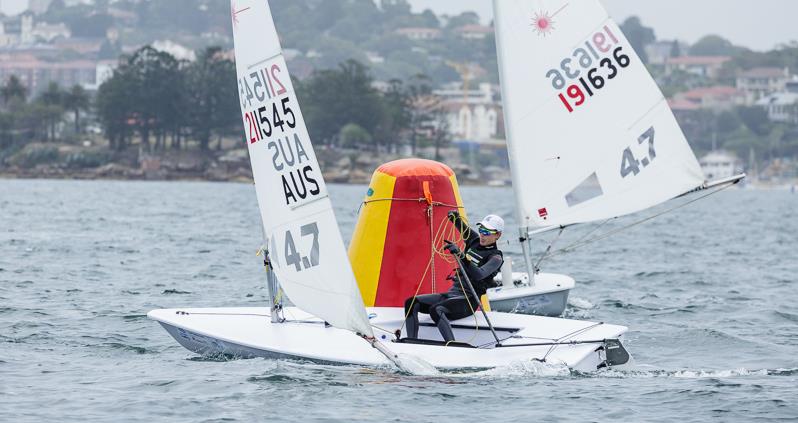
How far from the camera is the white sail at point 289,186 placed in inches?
495

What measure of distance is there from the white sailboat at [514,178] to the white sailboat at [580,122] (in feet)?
0.05

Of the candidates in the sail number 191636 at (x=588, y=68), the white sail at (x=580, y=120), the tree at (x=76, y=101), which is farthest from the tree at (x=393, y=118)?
the sail number 191636 at (x=588, y=68)

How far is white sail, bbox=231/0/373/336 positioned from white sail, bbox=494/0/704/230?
14.7 ft

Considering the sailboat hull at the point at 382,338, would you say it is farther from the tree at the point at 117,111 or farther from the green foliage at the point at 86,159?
the tree at the point at 117,111

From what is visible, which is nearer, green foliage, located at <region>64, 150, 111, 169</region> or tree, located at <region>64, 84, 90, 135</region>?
green foliage, located at <region>64, 150, 111, 169</region>

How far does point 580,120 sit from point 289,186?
4.94m

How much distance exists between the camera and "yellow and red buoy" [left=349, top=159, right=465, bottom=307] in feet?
46.2

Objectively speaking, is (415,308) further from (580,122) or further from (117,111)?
(117,111)

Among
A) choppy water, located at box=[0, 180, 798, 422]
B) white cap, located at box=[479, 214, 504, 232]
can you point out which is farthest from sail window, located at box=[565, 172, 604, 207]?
white cap, located at box=[479, 214, 504, 232]

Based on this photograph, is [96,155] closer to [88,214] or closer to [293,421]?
[88,214]

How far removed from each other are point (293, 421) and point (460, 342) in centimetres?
226

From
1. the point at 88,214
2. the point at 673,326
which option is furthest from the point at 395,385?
the point at 88,214

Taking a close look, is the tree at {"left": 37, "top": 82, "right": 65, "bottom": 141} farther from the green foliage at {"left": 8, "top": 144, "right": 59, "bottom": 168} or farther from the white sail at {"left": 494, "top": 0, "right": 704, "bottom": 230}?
the white sail at {"left": 494, "top": 0, "right": 704, "bottom": 230}

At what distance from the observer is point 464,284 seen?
13.4 meters
